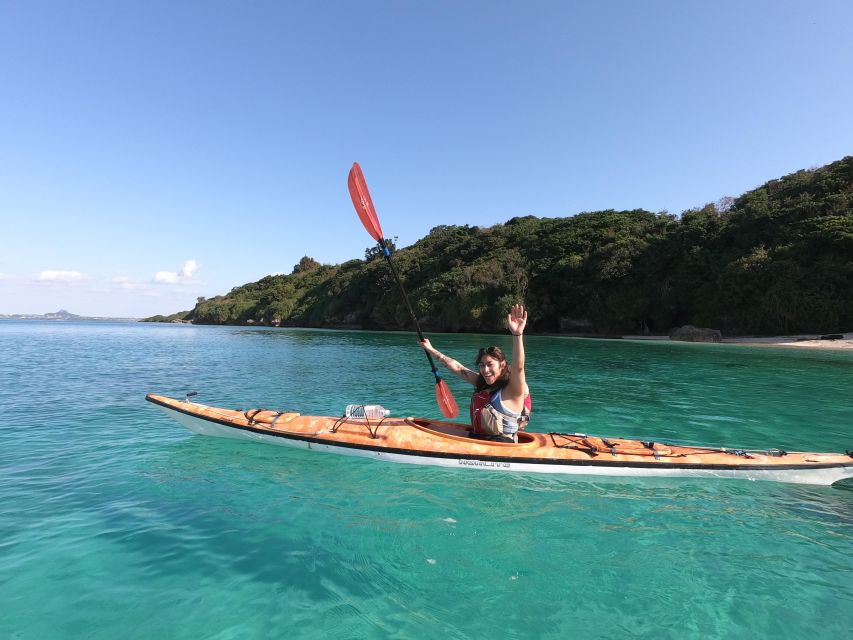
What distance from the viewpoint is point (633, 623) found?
3205mm

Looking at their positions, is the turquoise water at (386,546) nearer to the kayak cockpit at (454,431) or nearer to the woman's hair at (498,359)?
the kayak cockpit at (454,431)

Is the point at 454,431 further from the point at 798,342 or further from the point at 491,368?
the point at 798,342

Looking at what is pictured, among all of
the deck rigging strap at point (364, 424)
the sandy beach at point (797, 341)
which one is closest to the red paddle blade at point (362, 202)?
the deck rigging strap at point (364, 424)

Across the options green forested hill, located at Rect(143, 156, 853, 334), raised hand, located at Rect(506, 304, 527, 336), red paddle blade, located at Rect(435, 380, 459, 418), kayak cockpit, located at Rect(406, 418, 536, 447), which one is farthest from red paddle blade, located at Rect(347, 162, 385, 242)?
green forested hill, located at Rect(143, 156, 853, 334)

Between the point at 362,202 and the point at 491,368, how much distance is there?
176 inches

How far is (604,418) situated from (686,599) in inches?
257

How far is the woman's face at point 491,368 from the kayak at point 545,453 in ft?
3.27

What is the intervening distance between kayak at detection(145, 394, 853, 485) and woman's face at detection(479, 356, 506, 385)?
100 cm

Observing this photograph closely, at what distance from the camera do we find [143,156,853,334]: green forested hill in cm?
3312

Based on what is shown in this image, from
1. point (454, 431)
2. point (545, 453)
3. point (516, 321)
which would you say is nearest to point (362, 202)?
point (454, 431)

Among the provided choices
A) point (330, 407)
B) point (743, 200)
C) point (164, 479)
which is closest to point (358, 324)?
point (743, 200)

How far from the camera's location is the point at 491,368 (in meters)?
5.76

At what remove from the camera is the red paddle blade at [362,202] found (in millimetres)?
8359

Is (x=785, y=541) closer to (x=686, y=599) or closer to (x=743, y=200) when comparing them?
(x=686, y=599)
